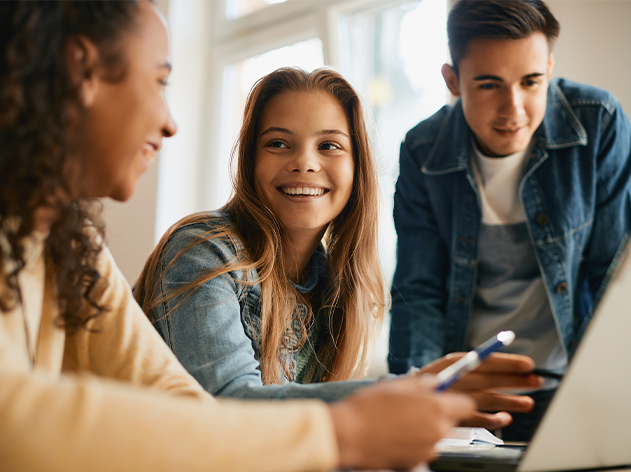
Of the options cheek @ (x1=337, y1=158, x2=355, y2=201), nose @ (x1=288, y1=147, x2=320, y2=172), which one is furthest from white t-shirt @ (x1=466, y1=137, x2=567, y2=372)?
nose @ (x1=288, y1=147, x2=320, y2=172)

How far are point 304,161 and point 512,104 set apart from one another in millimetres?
557

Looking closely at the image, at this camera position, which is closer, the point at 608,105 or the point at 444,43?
the point at 608,105

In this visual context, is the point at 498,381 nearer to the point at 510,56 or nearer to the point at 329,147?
the point at 329,147

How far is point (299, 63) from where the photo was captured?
2.65 metres

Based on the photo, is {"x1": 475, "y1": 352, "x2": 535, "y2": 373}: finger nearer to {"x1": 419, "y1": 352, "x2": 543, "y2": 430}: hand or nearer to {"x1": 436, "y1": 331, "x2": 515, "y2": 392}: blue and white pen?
{"x1": 419, "y1": 352, "x2": 543, "y2": 430}: hand

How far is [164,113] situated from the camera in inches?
24.9

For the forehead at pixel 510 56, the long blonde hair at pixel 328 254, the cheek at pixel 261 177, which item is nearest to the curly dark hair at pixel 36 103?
the long blonde hair at pixel 328 254

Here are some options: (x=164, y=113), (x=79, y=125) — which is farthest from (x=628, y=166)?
(x=79, y=125)

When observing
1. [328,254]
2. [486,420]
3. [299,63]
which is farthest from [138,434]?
[299,63]

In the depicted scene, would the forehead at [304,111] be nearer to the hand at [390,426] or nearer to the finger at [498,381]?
the finger at [498,381]

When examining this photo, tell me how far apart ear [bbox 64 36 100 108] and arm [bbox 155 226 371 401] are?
0.42m

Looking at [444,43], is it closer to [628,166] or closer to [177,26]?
[628,166]

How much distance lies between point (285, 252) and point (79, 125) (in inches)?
27.8

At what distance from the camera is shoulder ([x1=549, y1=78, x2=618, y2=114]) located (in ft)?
4.75
